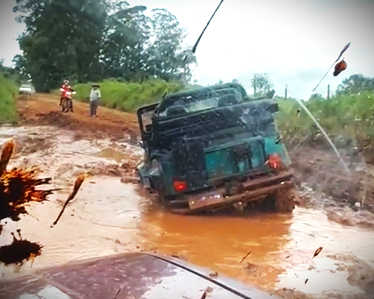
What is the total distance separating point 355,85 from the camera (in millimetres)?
1660

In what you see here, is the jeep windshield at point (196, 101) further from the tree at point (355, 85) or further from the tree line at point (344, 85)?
the tree at point (355, 85)

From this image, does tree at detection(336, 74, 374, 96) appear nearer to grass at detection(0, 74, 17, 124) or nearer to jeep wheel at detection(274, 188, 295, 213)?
jeep wheel at detection(274, 188, 295, 213)

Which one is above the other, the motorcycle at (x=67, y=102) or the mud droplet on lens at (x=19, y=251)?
the motorcycle at (x=67, y=102)

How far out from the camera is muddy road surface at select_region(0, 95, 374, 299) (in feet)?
5.27

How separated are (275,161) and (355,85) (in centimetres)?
30

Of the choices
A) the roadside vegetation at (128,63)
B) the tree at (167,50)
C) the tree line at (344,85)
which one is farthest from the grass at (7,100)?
the tree line at (344,85)

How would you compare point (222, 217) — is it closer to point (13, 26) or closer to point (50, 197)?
point (50, 197)

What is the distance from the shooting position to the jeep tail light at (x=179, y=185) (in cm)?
164

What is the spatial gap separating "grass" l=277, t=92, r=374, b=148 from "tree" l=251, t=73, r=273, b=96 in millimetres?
51

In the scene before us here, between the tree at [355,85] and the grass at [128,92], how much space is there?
432 millimetres

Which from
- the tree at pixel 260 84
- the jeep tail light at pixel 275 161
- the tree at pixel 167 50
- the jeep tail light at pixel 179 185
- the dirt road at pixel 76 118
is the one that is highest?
the tree at pixel 167 50

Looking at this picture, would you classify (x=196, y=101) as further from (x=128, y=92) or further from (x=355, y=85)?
(x=355, y=85)

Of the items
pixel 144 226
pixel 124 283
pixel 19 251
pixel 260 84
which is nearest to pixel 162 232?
pixel 144 226

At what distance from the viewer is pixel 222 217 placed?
1678 mm
